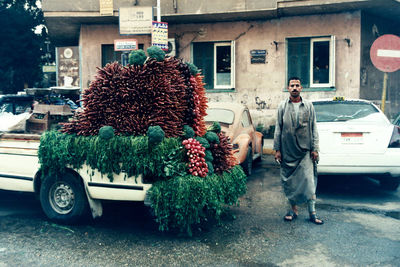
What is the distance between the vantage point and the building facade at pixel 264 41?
1439cm

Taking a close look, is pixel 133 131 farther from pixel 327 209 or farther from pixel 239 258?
pixel 327 209

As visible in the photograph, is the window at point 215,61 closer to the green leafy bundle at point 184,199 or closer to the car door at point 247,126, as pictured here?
the car door at point 247,126

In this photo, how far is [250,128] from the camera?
8.76m

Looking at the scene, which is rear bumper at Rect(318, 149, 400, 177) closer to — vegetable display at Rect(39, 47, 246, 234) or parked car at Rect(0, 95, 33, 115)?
vegetable display at Rect(39, 47, 246, 234)

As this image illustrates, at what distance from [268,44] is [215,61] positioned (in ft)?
6.99

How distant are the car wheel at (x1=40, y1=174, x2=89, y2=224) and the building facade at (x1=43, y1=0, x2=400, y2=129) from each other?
10775mm

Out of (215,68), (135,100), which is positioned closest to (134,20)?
(215,68)

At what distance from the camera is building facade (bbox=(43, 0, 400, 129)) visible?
47.2ft

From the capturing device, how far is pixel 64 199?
5.14 m

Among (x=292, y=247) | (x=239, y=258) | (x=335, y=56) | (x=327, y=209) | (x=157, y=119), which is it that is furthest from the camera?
(x=335, y=56)

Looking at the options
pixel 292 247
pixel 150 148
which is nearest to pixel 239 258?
pixel 292 247

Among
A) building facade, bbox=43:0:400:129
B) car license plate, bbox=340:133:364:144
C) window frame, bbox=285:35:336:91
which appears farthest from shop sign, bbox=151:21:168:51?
car license plate, bbox=340:133:364:144

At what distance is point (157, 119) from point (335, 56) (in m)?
11.7

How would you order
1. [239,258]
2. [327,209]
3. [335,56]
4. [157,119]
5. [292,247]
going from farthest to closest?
[335,56]
[327,209]
[157,119]
[292,247]
[239,258]
